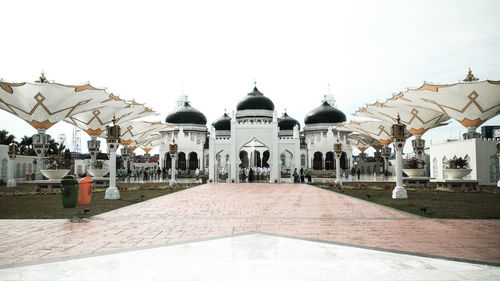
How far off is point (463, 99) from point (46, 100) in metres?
27.5

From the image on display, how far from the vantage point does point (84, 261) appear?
15.0 feet

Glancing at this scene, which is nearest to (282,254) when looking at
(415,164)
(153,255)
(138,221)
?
(153,255)

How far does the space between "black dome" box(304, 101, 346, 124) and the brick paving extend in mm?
44923

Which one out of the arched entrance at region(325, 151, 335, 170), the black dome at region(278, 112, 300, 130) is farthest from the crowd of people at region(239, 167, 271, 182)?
the black dome at region(278, 112, 300, 130)

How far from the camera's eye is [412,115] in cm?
3158

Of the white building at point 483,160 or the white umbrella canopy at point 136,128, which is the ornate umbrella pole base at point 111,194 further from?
the white umbrella canopy at point 136,128

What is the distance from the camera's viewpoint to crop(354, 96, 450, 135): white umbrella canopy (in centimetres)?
3058

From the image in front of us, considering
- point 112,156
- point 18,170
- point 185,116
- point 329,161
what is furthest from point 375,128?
point 18,170

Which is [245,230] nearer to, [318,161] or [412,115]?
[412,115]

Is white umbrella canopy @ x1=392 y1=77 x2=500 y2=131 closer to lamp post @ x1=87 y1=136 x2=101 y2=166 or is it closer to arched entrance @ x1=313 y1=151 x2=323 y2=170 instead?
lamp post @ x1=87 y1=136 x2=101 y2=166

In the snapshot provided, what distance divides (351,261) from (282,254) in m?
0.90

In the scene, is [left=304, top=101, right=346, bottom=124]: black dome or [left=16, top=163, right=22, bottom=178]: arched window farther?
[left=304, top=101, right=346, bottom=124]: black dome

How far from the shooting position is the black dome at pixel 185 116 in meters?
55.0

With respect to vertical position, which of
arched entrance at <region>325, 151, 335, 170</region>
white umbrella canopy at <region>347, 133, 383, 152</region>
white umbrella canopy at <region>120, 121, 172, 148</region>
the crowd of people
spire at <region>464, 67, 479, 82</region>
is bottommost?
the crowd of people
